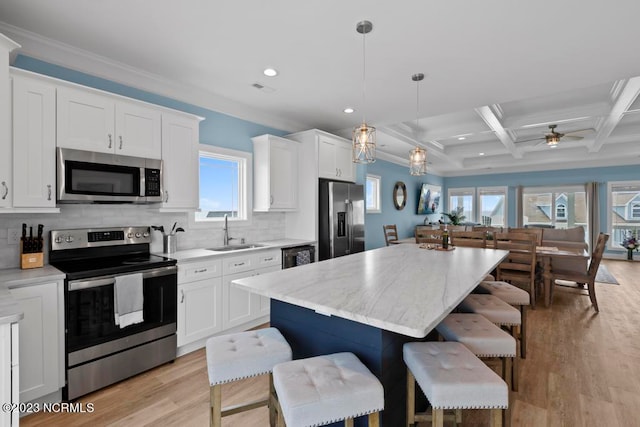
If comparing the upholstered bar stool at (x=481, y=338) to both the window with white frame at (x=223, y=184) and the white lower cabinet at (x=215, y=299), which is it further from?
the window with white frame at (x=223, y=184)

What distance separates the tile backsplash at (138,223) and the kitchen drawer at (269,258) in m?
0.59

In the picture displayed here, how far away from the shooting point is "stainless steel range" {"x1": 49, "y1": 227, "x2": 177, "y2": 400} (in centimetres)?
216

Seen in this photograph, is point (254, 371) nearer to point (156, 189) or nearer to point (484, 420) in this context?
point (484, 420)

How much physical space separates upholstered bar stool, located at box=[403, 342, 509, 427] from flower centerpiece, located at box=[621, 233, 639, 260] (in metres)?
9.36

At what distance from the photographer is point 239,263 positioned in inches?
127

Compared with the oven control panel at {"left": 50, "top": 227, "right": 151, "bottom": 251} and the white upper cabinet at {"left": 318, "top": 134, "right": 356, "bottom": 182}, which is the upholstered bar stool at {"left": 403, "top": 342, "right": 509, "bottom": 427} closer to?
the oven control panel at {"left": 50, "top": 227, "right": 151, "bottom": 251}

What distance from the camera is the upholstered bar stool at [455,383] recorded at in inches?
49.4

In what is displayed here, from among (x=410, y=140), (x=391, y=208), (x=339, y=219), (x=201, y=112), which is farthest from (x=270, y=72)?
(x=391, y=208)

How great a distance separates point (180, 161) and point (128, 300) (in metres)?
1.36

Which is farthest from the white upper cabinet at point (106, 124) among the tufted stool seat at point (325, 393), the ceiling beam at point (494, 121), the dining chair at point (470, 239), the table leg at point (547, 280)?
the table leg at point (547, 280)

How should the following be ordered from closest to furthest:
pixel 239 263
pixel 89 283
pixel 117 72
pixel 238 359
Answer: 1. pixel 238 359
2. pixel 89 283
3. pixel 117 72
4. pixel 239 263

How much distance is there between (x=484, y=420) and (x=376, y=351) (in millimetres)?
1142

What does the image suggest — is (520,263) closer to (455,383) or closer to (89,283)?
(455,383)

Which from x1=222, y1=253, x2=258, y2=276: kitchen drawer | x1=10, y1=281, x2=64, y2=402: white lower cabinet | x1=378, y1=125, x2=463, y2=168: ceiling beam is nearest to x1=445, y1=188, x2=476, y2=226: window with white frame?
x1=378, y1=125, x2=463, y2=168: ceiling beam
